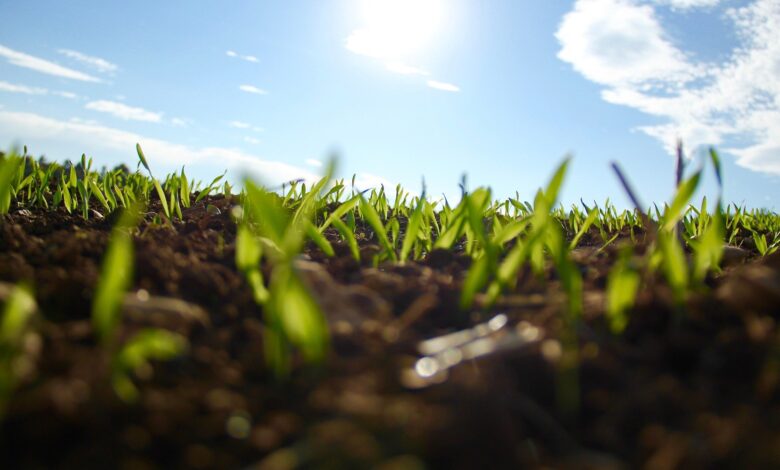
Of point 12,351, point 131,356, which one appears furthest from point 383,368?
point 12,351

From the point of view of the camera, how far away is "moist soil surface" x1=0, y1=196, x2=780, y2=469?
24.0 inches

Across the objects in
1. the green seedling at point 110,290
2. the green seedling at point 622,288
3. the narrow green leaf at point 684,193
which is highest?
the narrow green leaf at point 684,193

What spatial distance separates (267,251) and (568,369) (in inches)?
31.6

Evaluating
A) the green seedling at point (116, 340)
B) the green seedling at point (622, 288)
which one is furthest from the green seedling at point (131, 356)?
the green seedling at point (622, 288)

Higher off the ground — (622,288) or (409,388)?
(622,288)

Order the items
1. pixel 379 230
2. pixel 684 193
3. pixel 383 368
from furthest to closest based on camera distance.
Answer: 1. pixel 379 230
2. pixel 684 193
3. pixel 383 368

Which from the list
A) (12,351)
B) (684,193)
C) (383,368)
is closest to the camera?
(12,351)

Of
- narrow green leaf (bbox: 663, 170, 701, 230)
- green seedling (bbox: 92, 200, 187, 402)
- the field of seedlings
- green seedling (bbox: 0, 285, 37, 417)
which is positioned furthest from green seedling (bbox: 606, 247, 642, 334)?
green seedling (bbox: 0, 285, 37, 417)

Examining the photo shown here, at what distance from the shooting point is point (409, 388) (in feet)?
2.40

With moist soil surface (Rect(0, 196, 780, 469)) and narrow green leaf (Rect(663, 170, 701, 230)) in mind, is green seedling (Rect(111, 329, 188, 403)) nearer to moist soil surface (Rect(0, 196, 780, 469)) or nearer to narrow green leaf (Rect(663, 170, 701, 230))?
moist soil surface (Rect(0, 196, 780, 469))

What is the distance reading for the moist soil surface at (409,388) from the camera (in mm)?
611

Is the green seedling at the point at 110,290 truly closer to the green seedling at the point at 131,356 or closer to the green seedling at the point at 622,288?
the green seedling at the point at 131,356

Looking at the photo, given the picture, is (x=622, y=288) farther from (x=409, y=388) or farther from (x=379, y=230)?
(x=379, y=230)

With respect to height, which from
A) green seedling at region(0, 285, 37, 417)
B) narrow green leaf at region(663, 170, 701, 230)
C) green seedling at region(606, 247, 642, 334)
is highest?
narrow green leaf at region(663, 170, 701, 230)
